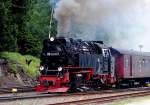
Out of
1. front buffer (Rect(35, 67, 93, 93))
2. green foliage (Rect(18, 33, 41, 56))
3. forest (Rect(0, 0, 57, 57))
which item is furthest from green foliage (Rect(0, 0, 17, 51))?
front buffer (Rect(35, 67, 93, 93))

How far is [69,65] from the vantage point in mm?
25734

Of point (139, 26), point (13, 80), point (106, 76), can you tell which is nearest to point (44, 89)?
point (106, 76)

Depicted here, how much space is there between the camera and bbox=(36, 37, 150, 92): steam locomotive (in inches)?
987

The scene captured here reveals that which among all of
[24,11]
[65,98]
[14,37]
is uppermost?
[24,11]

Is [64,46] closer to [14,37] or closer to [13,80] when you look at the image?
[13,80]

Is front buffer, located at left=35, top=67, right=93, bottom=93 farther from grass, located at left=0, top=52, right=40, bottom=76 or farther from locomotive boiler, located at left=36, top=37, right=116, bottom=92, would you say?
grass, located at left=0, top=52, right=40, bottom=76

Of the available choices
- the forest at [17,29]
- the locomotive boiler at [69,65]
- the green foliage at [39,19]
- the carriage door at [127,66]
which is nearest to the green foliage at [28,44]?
the forest at [17,29]

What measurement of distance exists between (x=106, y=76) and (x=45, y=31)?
2168 centimetres

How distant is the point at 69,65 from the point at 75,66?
470 millimetres

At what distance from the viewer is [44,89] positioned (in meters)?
24.9

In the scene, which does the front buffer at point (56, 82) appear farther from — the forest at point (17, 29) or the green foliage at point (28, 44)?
the green foliage at point (28, 44)

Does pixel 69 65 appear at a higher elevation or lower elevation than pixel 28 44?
lower

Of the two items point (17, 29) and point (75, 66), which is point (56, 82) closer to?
point (75, 66)

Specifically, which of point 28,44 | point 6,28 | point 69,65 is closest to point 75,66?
point 69,65
